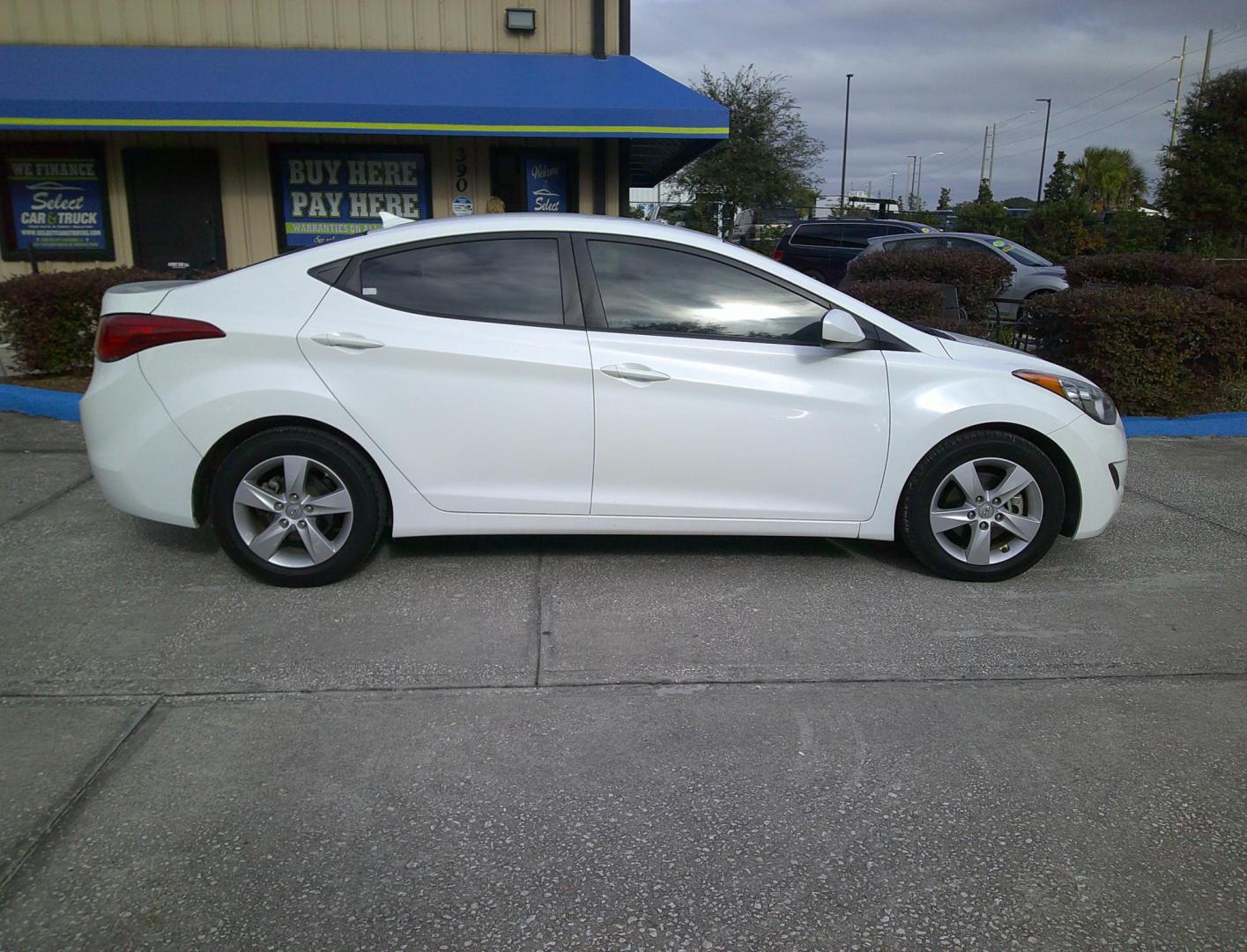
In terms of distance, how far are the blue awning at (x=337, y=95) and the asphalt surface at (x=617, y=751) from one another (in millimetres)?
6326

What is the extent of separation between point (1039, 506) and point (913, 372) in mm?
886

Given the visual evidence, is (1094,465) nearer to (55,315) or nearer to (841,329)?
(841,329)

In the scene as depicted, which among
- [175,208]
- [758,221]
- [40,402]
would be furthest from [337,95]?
[758,221]

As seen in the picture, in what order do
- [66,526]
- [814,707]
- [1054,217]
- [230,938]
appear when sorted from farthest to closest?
[1054,217] < [66,526] < [814,707] < [230,938]

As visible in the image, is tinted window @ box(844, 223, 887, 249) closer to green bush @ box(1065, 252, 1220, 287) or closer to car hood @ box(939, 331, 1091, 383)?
green bush @ box(1065, 252, 1220, 287)

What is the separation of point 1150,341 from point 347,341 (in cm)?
671

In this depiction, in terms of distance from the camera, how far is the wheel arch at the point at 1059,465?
482 centimetres

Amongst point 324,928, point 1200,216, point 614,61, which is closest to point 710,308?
point 324,928

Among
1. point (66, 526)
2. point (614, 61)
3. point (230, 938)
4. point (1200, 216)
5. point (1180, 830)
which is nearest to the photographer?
point (230, 938)

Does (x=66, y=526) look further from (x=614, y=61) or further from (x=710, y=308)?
(x=614, y=61)

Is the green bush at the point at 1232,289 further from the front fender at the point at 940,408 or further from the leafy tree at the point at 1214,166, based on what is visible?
the leafy tree at the point at 1214,166

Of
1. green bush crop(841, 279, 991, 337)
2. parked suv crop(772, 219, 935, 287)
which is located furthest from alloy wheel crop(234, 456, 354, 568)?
parked suv crop(772, 219, 935, 287)

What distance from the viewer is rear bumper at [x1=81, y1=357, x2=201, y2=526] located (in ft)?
14.9

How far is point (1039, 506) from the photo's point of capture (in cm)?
487
